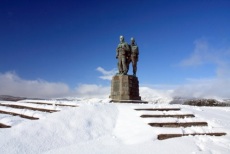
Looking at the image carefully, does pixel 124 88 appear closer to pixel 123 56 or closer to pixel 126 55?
pixel 123 56

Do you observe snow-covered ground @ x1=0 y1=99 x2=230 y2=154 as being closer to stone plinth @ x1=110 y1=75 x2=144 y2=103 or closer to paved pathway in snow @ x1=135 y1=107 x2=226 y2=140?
paved pathway in snow @ x1=135 y1=107 x2=226 y2=140

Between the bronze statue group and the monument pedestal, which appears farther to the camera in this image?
the bronze statue group

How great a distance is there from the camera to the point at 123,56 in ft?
53.0

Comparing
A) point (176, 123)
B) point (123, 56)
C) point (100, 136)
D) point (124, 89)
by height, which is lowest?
point (100, 136)

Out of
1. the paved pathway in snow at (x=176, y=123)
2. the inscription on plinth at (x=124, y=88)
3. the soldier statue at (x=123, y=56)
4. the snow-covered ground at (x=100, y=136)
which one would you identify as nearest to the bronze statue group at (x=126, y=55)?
the soldier statue at (x=123, y=56)

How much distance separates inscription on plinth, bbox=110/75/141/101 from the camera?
1527 cm

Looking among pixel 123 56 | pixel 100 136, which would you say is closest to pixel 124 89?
pixel 123 56

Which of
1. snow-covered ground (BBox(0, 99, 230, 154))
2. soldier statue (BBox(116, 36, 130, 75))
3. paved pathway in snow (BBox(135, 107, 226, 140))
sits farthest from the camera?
soldier statue (BBox(116, 36, 130, 75))

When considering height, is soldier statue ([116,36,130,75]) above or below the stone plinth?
above

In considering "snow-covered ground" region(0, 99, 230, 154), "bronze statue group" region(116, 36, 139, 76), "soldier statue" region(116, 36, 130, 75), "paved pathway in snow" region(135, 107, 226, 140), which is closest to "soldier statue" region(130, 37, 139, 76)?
"bronze statue group" region(116, 36, 139, 76)

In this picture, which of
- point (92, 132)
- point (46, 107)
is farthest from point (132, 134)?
point (46, 107)

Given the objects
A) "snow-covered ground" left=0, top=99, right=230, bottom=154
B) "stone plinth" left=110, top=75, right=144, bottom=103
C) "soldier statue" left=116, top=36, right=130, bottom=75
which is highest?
"soldier statue" left=116, top=36, right=130, bottom=75

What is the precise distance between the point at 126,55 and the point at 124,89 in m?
2.39

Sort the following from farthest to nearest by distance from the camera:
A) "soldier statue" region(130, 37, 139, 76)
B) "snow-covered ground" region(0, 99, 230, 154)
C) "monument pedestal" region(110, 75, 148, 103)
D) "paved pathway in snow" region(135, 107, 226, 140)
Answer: "soldier statue" region(130, 37, 139, 76) → "monument pedestal" region(110, 75, 148, 103) → "paved pathway in snow" region(135, 107, 226, 140) → "snow-covered ground" region(0, 99, 230, 154)
